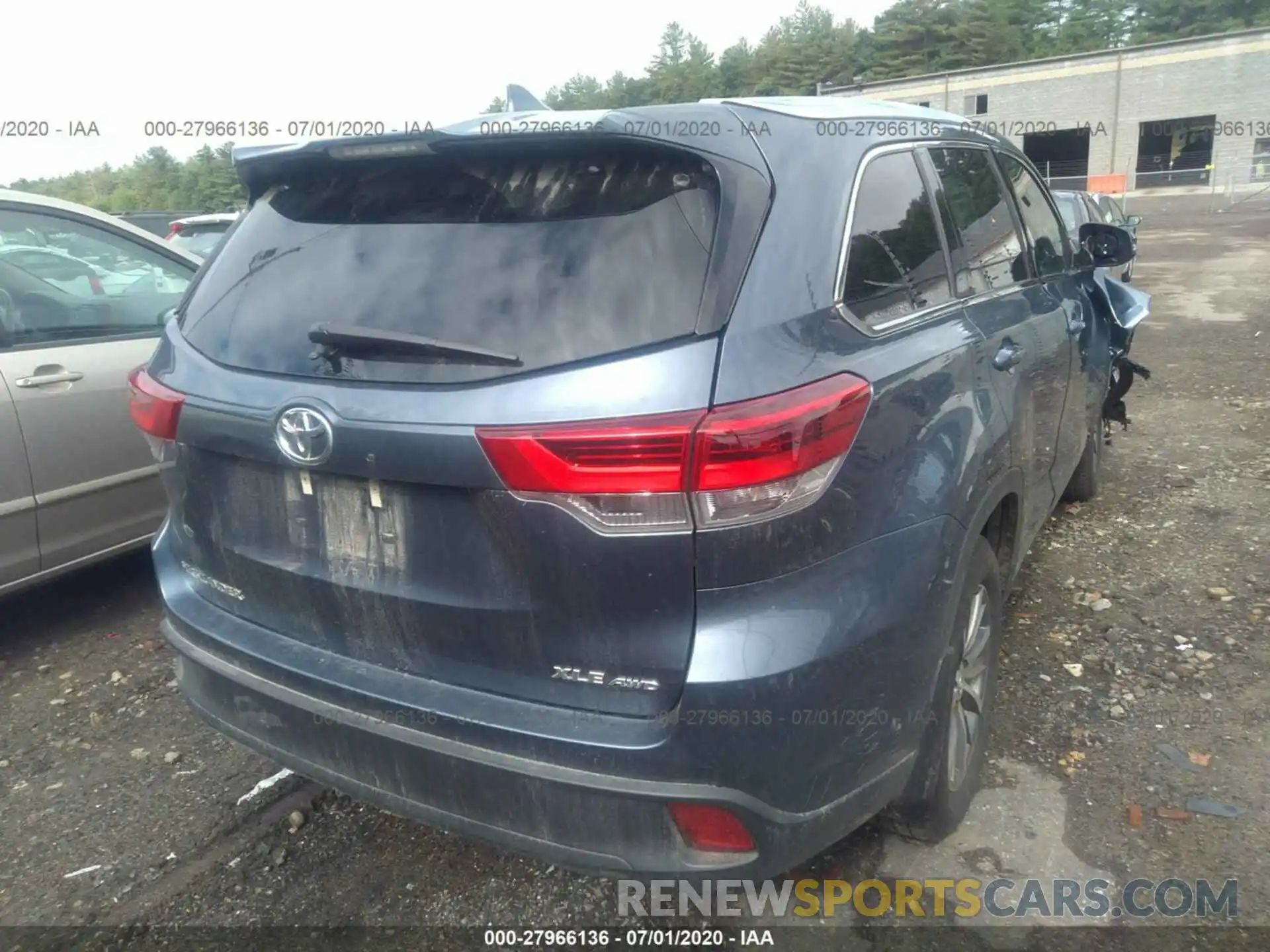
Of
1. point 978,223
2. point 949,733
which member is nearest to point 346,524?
point 949,733

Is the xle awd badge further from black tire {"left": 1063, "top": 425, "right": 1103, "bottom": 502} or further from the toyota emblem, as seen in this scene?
black tire {"left": 1063, "top": 425, "right": 1103, "bottom": 502}

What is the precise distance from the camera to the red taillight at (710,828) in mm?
1820

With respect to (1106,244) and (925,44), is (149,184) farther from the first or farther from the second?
(1106,244)

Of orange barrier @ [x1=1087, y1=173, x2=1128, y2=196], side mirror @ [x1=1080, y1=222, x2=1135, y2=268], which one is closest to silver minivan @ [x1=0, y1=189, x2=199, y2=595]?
side mirror @ [x1=1080, y1=222, x2=1135, y2=268]

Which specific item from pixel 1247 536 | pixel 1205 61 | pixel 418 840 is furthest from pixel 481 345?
pixel 1205 61

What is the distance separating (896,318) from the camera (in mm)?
2215

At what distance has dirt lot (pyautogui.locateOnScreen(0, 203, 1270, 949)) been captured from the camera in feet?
8.16

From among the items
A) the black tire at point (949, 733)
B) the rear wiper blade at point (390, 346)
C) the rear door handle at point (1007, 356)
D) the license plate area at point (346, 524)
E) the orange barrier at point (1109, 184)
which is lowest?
the orange barrier at point (1109, 184)

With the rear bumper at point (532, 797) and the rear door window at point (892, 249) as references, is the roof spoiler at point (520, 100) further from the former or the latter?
the rear bumper at point (532, 797)

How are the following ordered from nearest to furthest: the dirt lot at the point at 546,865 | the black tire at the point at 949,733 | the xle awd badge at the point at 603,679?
the xle awd badge at the point at 603,679 < the black tire at the point at 949,733 < the dirt lot at the point at 546,865

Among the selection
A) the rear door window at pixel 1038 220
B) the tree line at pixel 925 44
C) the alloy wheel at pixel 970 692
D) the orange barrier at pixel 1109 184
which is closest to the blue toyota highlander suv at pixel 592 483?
the alloy wheel at pixel 970 692

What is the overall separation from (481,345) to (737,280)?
0.51 metres

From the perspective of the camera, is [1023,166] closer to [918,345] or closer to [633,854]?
[918,345]
